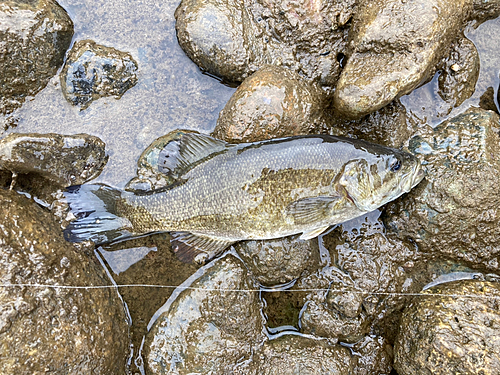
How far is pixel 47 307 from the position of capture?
315cm

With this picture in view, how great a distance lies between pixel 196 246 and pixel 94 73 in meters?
2.25

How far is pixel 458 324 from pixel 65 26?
202 inches

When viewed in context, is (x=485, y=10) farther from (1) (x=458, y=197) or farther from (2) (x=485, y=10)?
(1) (x=458, y=197)

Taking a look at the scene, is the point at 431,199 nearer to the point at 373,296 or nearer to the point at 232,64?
the point at 373,296

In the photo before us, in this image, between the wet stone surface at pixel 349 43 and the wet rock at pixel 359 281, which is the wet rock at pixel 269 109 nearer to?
the wet stone surface at pixel 349 43

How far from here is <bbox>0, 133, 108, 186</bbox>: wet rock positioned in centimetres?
353

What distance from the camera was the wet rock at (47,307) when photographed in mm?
2994

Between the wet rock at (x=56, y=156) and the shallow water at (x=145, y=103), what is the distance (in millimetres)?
156

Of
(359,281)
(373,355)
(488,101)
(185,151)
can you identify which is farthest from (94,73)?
(488,101)

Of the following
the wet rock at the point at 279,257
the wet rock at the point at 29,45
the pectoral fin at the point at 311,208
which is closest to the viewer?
the pectoral fin at the point at 311,208

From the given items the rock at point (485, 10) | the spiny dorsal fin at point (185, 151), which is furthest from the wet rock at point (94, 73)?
the rock at point (485, 10)

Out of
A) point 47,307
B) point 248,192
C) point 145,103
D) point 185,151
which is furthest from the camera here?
point 145,103

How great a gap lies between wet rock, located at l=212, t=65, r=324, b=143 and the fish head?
27.6 inches

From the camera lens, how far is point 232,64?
3.88m
